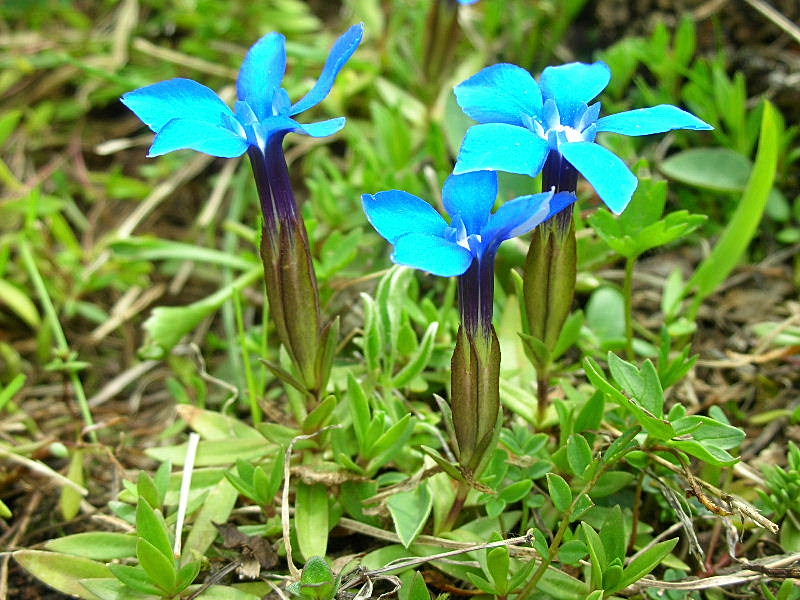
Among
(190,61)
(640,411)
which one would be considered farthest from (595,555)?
(190,61)

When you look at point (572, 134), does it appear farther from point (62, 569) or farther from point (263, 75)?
point (62, 569)

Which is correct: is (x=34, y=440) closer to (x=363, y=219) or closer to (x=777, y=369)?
(x=363, y=219)

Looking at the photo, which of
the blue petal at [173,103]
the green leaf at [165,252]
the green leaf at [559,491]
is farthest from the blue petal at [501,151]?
the green leaf at [165,252]

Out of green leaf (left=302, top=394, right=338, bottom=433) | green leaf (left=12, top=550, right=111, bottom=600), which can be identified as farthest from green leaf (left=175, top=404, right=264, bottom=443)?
green leaf (left=12, top=550, right=111, bottom=600)

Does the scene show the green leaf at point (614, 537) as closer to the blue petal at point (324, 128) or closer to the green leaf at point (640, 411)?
the green leaf at point (640, 411)

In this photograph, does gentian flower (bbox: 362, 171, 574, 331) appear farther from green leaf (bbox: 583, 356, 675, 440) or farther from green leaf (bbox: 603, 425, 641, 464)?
green leaf (bbox: 603, 425, 641, 464)
